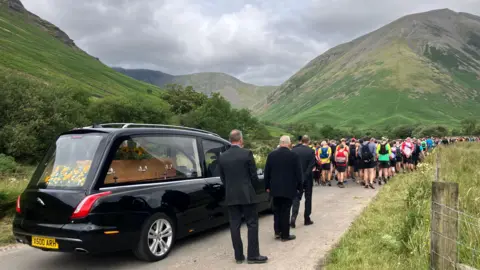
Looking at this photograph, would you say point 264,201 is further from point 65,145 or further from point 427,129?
point 427,129

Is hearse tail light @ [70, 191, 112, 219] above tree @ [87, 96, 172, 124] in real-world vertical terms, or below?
below

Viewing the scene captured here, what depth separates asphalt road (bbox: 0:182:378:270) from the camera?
19.6 feet

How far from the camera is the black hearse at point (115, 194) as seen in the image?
5.38 meters

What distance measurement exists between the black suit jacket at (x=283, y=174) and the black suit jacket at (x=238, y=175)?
0.99 m

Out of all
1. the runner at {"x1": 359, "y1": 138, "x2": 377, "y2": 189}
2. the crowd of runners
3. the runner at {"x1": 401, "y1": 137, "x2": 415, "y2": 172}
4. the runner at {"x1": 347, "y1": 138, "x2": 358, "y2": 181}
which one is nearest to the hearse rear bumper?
the crowd of runners

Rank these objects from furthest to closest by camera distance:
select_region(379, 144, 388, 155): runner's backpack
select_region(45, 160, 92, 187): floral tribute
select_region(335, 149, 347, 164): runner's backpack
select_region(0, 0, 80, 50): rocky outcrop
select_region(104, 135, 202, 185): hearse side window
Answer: select_region(0, 0, 80, 50): rocky outcrop → select_region(379, 144, 388, 155): runner's backpack → select_region(335, 149, 347, 164): runner's backpack → select_region(104, 135, 202, 185): hearse side window → select_region(45, 160, 92, 187): floral tribute

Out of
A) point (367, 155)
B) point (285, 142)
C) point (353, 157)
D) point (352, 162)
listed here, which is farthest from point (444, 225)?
point (352, 162)

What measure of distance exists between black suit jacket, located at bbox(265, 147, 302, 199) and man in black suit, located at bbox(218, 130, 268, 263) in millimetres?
1006

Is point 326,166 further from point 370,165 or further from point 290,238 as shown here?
point 290,238

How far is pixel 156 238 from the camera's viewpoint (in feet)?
20.1

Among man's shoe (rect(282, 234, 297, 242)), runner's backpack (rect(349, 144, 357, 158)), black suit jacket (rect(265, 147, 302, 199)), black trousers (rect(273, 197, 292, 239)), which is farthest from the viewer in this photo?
runner's backpack (rect(349, 144, 357, 158))

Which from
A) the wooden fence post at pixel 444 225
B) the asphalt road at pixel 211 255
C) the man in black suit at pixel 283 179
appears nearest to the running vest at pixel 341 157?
the asphalt road at pixel 211 255

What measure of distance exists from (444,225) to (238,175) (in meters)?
2.98

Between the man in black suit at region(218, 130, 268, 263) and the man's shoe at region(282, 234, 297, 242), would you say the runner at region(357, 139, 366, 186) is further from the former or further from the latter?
the man in black suit at region(218, 130, 268, 263)
